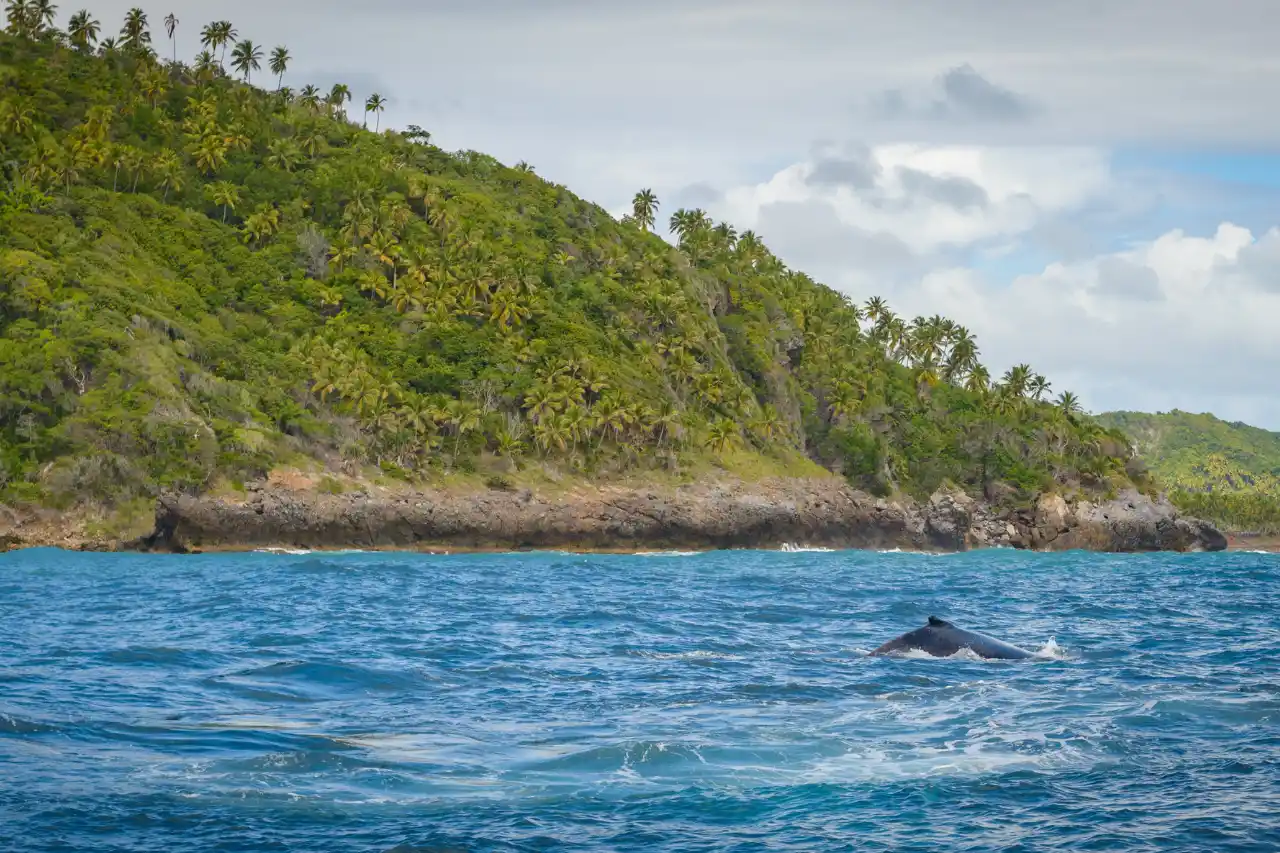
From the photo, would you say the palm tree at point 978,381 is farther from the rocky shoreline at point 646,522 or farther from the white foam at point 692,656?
the white foam at point 692,656

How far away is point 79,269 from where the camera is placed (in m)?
130

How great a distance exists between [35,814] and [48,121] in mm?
168275

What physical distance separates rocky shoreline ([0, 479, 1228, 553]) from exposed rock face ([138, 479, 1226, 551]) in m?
0.13

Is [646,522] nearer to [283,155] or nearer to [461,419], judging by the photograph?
[461,419]

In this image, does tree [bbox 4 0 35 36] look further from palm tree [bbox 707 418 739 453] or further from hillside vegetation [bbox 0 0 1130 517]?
palm tree [bbox 707 418 739 453]

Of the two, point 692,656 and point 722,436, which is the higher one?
point 722,436

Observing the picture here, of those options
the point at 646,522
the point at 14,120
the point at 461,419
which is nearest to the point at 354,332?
the point at 461,419

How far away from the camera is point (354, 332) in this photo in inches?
5871

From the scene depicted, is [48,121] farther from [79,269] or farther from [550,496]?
[550,496]

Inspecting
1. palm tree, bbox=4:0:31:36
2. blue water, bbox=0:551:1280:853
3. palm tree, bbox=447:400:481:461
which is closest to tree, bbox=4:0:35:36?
palm tree, bbox=4:0:31:36

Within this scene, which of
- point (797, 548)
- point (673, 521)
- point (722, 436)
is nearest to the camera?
point (673, 521)

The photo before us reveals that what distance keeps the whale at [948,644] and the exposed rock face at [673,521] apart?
89118mm

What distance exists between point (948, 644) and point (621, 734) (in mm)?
12255

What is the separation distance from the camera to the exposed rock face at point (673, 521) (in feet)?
372
